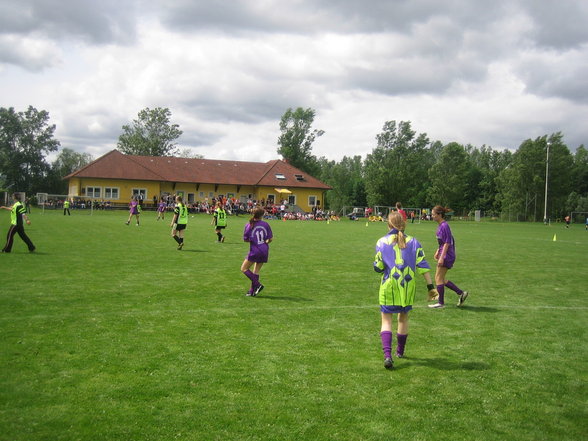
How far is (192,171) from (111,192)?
11283mm

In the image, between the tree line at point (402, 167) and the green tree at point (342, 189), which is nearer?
the tree line at point (402, 167)

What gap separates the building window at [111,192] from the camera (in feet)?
203

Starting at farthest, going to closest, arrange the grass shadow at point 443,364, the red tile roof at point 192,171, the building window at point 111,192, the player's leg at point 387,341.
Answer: the red tile roof at point 192,171 < the building window at point 111,192 < the grass shadow at point 443,364 < the player's leg at point 387,341

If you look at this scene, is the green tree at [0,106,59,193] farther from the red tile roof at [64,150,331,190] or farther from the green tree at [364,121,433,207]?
the green tree at [364,121,433,207]

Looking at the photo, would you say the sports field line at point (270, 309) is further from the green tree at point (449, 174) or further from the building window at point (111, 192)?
the green tree at point (449, 174)

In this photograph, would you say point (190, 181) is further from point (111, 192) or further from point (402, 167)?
point (402, 167)

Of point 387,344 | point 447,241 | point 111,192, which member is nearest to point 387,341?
point 387,344

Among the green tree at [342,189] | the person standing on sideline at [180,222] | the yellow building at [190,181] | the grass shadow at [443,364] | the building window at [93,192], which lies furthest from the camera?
the green tree at [342,189]

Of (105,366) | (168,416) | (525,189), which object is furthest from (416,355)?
(525,189)

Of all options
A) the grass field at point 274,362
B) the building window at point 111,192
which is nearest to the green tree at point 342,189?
the building window at point 111,192

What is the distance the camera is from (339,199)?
11919 cm

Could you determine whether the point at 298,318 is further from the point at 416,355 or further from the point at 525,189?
the point at 525,189

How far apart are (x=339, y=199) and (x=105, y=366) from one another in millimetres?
114413

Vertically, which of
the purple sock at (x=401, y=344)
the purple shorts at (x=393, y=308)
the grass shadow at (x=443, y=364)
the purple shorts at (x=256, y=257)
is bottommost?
the grass shadow at (x=443, y=364)
